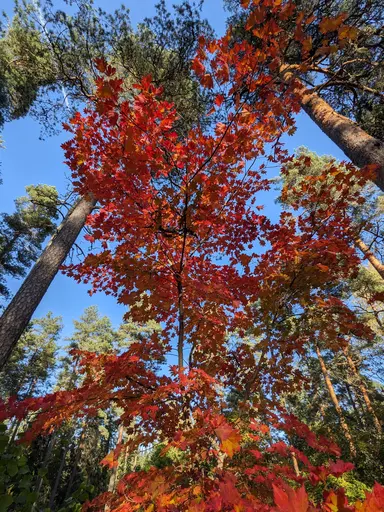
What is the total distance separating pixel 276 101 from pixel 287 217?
6.60 feet

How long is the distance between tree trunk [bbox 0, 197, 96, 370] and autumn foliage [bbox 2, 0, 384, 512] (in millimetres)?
1368

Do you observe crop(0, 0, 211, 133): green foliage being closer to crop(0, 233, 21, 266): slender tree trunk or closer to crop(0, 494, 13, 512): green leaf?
crop(0, 494, 13, 512): green leaf

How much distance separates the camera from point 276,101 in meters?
2.80

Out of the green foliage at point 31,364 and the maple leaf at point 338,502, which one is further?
the green foliage at point 31,364

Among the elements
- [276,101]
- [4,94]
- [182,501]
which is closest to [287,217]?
[276,101]

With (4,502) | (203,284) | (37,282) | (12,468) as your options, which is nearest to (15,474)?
(12,468)

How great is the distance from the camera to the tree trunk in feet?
14.3

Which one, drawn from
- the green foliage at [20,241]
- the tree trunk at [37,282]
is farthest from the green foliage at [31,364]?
the tree trunk at [37,282]

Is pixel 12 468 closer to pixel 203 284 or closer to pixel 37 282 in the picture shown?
pixel 37 282

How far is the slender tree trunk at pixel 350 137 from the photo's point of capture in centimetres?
336

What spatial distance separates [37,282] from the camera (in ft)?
16.2

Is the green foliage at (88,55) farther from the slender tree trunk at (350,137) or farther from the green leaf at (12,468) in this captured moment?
the green leaf at (12,468)

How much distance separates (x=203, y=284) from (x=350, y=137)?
305cm

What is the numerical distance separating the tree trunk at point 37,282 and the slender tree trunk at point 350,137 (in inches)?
150
